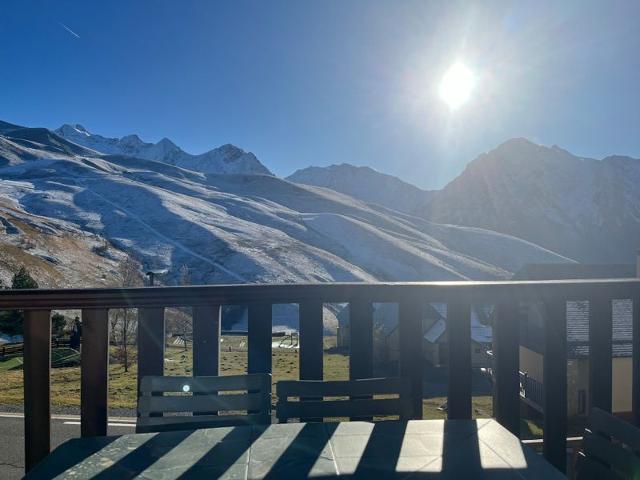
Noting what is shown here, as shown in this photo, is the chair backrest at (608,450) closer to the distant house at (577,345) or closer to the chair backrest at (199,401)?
the distant house at (577,345)

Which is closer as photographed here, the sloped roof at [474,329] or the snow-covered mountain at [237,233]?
the sloped roof at [474,329]

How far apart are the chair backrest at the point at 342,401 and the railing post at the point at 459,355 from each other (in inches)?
26.3

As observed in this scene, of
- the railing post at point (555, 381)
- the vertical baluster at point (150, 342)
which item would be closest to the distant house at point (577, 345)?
the railing post at point (555, 381)

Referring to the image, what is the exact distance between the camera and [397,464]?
4.33 feet

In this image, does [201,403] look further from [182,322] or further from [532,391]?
[182,322]

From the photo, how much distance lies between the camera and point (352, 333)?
2.29 m

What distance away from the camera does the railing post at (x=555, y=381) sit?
2.35 m

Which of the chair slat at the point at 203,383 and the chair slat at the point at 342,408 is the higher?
the chair slat at the point at 203,383

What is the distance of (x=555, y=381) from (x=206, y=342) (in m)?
1.84

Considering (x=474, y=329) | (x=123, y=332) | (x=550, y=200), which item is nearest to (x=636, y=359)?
(x=123, y=332)

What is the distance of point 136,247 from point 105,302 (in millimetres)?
61098

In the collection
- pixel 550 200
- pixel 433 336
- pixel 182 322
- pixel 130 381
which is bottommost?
pixel 433 336

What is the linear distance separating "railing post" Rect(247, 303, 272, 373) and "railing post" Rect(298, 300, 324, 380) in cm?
17

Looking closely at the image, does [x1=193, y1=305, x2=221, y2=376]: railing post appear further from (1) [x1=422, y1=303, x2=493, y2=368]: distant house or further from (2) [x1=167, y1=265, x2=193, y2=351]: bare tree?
(1) [x1=422, y1=303, x2=493, y2=368]: distant house
